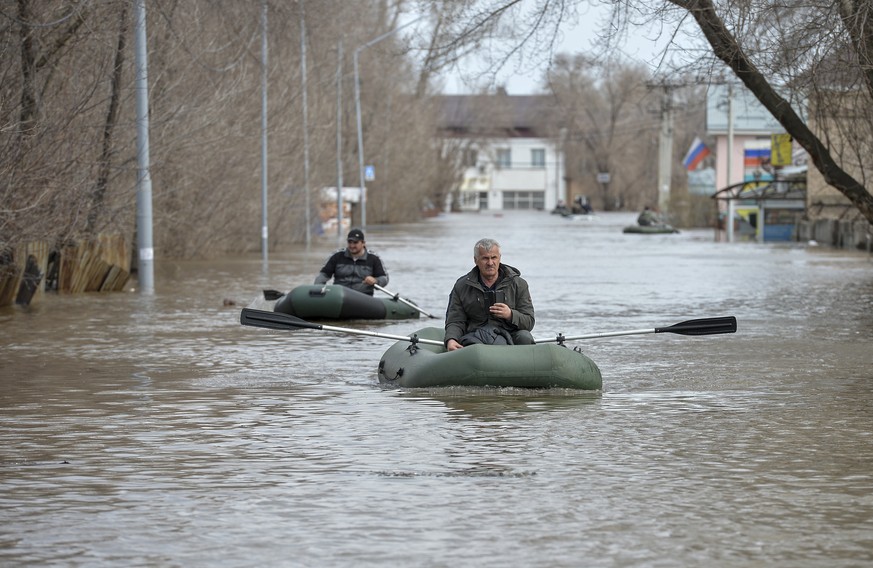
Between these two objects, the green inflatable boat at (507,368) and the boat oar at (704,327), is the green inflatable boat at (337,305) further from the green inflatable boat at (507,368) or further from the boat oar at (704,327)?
the green inflatable boat at (507,368)

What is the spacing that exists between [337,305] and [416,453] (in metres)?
10.7

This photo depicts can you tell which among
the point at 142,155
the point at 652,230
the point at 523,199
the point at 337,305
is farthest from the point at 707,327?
the point at 523,199

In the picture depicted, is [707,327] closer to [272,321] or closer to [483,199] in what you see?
[272,321]

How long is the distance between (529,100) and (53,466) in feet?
551

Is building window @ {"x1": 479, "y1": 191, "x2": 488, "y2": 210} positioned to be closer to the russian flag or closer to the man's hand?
the russian flag

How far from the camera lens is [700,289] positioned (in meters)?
29.9

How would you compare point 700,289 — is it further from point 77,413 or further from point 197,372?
point 77,413

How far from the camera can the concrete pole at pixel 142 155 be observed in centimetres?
2592

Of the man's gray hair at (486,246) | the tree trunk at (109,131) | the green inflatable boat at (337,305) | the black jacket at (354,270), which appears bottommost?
the green inflatable boat at (337,305)

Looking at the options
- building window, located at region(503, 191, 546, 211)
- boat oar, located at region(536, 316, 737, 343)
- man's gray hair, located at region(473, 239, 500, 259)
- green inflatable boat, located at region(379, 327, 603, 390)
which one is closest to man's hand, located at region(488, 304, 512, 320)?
green inflatable boat, located at region(379, 327, 603, 390)

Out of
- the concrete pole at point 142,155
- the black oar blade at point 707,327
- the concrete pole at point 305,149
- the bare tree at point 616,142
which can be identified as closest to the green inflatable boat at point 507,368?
the black oar blade at point 707,327

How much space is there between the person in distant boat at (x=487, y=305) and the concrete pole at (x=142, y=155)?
11113mm

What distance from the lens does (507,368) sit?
13.4 meters

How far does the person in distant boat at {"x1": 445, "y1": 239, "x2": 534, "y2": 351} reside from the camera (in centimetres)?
1401
